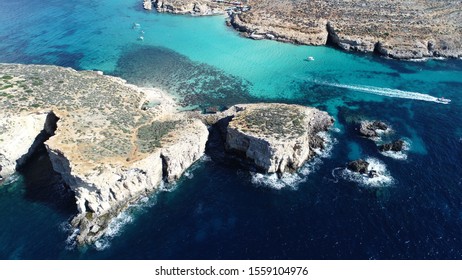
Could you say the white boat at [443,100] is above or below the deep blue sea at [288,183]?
above

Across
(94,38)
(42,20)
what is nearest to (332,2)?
(94,38)

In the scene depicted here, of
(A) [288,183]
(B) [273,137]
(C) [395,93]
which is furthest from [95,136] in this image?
(C) [395,93]

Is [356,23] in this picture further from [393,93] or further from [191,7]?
[191,7]

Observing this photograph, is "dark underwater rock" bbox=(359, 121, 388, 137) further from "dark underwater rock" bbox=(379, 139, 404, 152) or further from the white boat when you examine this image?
the white boat

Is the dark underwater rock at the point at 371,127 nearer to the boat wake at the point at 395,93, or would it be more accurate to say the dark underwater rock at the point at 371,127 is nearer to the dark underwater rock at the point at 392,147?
the dark underwater rock at the point at 392,147

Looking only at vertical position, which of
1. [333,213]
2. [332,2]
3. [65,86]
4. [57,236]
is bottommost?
[57,236]

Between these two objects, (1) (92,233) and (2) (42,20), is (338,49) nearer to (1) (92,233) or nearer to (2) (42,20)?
(1) (92,233)

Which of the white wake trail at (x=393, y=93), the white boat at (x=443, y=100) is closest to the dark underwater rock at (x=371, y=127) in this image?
the white wake trail at (x=393, y=93)
